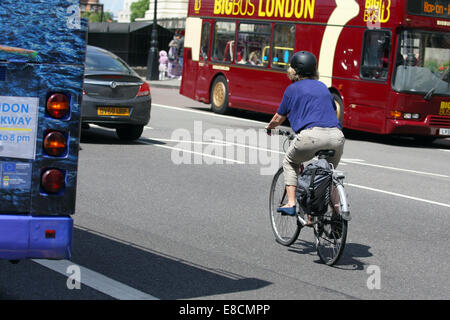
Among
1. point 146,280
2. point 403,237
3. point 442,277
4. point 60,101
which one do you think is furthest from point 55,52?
point 403,237

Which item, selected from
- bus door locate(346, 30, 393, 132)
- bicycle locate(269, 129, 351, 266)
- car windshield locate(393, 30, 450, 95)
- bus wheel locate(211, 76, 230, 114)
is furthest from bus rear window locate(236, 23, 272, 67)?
bicycle locate(269, 129, 351, 266)

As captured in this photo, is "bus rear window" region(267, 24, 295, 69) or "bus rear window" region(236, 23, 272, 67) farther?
"bus rear window" region(236, 23, 272, 67)

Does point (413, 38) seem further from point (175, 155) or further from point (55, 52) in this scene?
point (55, 52)

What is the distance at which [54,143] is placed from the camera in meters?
5.30

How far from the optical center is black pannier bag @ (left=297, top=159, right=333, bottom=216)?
717 cm

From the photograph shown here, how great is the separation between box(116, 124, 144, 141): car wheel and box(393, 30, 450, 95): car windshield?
5367mm

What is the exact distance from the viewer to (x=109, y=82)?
47.6 ft

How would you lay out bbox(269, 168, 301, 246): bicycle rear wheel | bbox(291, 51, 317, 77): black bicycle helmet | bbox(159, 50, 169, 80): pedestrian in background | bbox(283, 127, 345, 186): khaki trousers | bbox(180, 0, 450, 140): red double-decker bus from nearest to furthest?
bbox(283, 127, 345, 186): khaki trousers → bbox(291, 51, 317, 77): black bicycle helmet → bbox(269, 168, 301, 246): bicycle rear wheel → bbox(180, 0, 450, 140): red double-decker bus → bbox(159, 50, 169, 80): pedestrian in background

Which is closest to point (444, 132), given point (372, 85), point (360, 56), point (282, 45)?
point (372, 85)

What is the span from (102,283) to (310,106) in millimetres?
2373

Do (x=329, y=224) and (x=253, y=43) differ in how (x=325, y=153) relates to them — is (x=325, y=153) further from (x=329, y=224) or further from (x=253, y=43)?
(x=253, y=43)

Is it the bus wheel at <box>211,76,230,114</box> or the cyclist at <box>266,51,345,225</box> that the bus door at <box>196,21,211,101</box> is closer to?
the bus wheel at <box>211,76,230,114</box>
